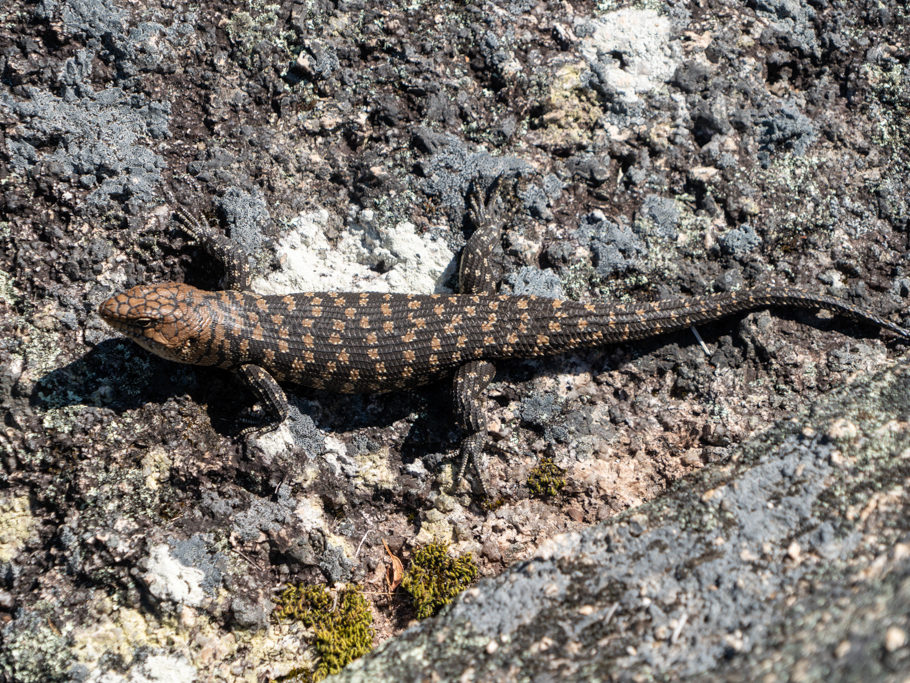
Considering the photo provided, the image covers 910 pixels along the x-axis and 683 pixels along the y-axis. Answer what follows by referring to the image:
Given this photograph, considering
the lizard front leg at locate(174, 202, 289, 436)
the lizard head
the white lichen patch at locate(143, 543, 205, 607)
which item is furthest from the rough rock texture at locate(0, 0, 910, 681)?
the lizard head

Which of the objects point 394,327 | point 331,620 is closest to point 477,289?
point 394,327

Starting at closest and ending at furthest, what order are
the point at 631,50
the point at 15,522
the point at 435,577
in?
the point at 435,577 < the point at 15,522 < the point at 631,50

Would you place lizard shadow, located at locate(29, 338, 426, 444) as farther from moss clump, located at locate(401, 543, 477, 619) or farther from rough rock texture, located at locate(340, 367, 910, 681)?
rough rock texture, located at locate(340, 367, 910, 681)

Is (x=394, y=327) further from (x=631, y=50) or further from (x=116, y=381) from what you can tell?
(x=631, y=50)

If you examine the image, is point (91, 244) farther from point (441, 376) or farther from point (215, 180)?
point (441, 376)

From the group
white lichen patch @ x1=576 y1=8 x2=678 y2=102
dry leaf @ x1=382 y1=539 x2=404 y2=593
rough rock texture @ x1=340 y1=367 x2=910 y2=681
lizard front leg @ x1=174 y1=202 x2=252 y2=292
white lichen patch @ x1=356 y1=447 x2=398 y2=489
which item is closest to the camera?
rough rock texture @ x1=340 y1=367 x2=910 y2=681
